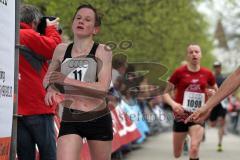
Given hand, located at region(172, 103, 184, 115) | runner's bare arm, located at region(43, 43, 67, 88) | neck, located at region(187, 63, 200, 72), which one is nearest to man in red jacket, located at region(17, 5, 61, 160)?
runner's bare arm, located at region(43, 43, 67, 88)

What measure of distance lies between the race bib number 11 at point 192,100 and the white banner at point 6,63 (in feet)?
13.5

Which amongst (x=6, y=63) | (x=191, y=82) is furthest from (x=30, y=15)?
(x=191, y=82)

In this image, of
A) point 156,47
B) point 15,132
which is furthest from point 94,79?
point 156,47

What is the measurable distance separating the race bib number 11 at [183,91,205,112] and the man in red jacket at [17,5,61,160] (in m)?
3.42

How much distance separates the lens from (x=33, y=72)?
18.4 ft

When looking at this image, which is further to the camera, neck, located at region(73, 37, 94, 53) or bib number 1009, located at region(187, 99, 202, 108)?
bib number 1009, located at region(187, 99, 202, 108)

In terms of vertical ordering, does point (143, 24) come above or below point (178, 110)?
above

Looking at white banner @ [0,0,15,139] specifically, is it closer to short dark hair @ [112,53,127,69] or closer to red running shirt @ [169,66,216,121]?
short dark hair @ [112,53,127,69]

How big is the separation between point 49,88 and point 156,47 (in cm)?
1669

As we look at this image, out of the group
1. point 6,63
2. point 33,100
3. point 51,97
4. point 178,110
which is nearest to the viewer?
point 6,63

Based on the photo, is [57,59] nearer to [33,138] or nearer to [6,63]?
[6,63]

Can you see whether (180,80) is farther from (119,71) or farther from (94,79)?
(94,79)

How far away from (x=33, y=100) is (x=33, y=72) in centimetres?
24

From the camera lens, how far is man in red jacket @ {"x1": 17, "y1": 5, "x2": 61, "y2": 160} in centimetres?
551
